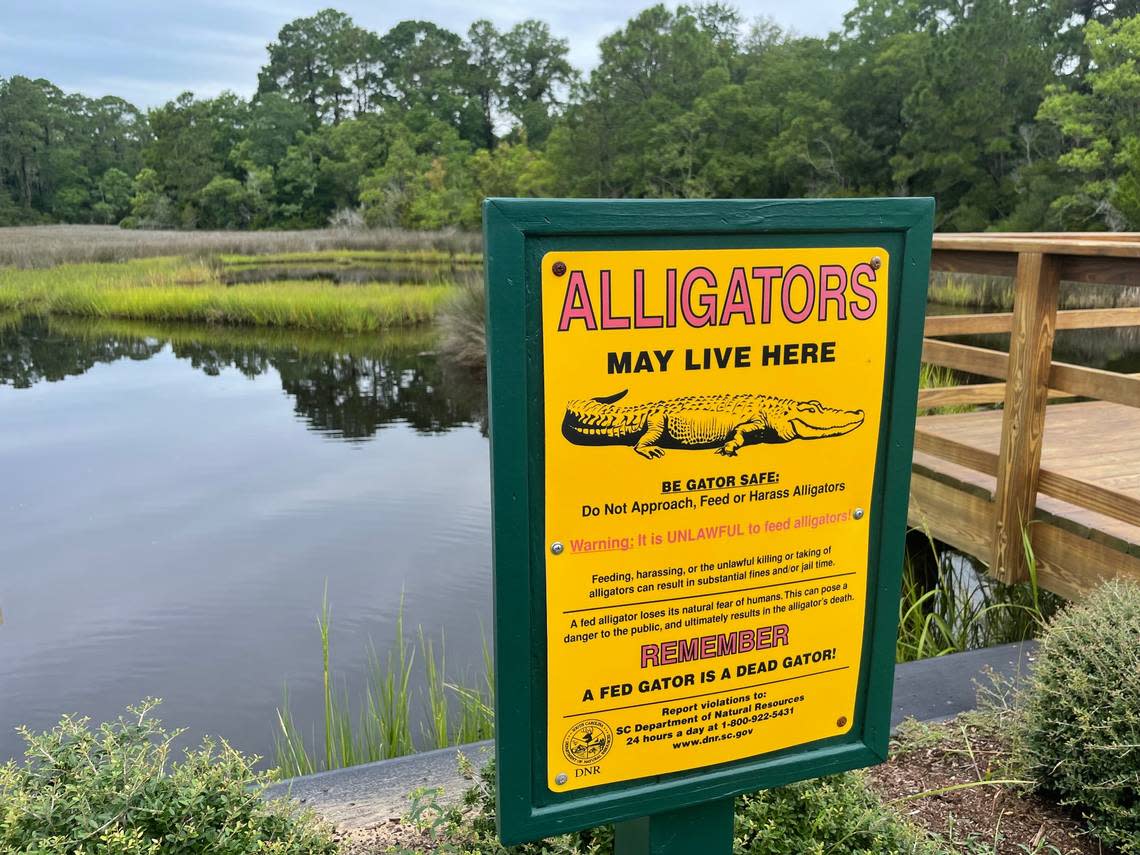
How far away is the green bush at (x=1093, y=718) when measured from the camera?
6.75 ft

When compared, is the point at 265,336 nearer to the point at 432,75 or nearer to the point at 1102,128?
the point at 1102,128

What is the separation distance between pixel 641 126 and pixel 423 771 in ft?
155

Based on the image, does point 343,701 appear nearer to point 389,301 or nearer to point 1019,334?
point 1019,334

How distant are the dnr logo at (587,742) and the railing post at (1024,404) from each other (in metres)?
2.66

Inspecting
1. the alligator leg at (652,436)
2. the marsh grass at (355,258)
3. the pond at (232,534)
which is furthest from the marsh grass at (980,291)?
the alligator leg at (652,436)

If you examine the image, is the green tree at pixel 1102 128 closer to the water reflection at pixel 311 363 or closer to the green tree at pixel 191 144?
the water reflection at pixel 311 363

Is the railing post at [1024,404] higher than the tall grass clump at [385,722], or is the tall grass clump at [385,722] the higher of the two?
the railing post at [1024,404]

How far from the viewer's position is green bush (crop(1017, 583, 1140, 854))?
2.06 metres

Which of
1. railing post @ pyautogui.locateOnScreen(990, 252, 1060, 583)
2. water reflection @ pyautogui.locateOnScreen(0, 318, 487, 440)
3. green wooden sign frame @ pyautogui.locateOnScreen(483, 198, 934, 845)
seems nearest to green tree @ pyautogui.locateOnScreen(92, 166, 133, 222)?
water reflection @ pyautogui.locateOnScreen(0, 318, 487, 440)

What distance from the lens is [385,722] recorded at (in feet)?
11.1

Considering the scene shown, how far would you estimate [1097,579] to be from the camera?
11.2ft

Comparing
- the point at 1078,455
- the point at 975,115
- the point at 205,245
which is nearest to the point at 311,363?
the point at 1078,455

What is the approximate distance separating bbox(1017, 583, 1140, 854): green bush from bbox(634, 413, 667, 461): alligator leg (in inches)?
54.2

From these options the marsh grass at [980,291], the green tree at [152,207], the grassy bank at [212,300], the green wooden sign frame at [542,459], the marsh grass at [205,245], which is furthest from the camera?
the green tree at [152,207]
